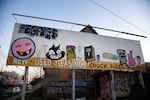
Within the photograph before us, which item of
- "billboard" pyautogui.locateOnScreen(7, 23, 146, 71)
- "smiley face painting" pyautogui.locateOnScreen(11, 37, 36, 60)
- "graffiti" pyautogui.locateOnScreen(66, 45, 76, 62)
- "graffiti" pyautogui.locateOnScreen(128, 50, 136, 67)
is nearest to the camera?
"smiley face painting" pyautogui.locateOnScreen(11, 37, 36, 60)

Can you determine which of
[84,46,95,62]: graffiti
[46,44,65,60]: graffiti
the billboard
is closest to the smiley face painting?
the billboard

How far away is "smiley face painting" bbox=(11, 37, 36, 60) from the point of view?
319 inches

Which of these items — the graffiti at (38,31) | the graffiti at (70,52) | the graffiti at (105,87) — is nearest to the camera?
the graffiti at (38,31)

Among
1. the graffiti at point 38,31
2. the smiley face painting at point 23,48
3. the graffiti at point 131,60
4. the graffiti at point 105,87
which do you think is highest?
the graffiti at point 38,31

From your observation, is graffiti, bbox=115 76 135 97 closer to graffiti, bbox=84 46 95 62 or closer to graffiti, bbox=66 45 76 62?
graffiti, bbox=84 46 95 62

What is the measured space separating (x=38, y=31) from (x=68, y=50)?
112 inches

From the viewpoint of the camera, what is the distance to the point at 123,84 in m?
12.2

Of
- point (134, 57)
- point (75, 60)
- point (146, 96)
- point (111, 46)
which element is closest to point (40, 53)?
point (75, 60)

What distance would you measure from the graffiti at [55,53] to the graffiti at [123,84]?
697cm

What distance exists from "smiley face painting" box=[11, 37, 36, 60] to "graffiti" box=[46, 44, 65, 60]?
1.17m

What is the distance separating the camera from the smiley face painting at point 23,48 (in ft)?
26.6

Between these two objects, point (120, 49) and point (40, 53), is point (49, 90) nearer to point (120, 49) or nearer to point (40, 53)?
point (40, 53)

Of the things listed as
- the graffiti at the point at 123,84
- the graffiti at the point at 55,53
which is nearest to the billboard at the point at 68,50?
the graffiti at the point at 55,53

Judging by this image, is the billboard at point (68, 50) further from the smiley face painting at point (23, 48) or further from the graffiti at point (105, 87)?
the graffiti at point (105, 87)
